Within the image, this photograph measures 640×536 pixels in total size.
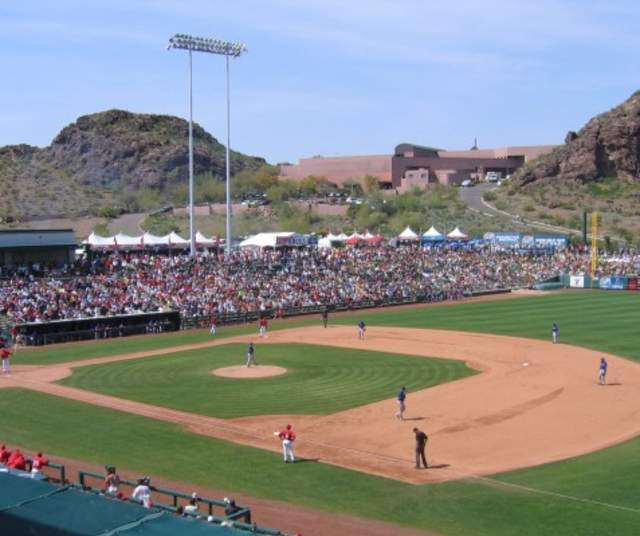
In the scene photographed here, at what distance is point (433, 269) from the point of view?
7212 centimetres

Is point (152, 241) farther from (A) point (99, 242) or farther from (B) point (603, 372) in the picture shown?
(B) point (603, 372)

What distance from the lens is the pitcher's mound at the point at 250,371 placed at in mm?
32969

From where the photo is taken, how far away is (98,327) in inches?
1804

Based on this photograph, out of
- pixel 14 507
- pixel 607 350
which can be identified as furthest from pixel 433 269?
pixel 14 507

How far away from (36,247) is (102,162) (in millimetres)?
115227

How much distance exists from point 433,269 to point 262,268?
1725 centimetres

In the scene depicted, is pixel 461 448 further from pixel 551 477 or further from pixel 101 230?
pixel 101 230

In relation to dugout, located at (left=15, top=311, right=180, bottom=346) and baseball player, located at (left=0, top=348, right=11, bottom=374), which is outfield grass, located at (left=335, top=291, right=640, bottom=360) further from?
baseball player, located at (left=0, top=348, right=11, bottom=374)

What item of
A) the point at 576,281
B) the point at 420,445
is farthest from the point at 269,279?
the point at 420,445

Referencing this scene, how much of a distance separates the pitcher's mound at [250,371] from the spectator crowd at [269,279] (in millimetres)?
15144

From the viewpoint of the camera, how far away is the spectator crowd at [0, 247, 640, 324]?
158 feet

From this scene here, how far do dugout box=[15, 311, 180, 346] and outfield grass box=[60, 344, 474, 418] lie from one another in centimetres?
864

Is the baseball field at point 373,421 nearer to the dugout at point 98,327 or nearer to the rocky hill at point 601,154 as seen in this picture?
the dugout at point 98,327

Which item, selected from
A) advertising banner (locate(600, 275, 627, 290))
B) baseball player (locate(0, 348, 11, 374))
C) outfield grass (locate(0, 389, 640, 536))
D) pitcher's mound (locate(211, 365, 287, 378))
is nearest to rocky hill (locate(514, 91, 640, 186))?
advertising banner (locate(600, 275, 627, 290))
